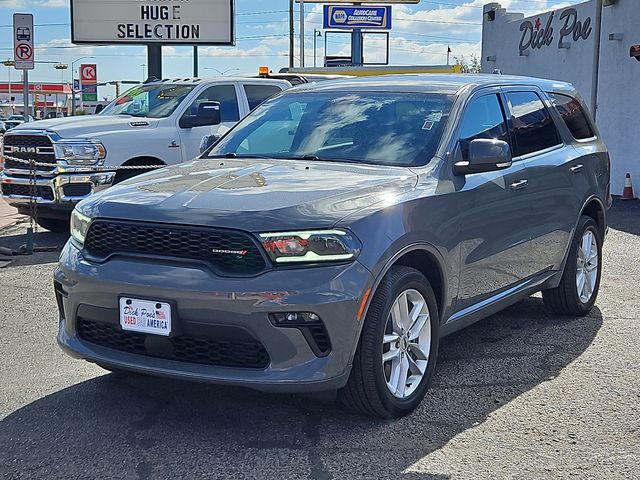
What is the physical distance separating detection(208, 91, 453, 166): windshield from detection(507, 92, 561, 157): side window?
0.79 metres

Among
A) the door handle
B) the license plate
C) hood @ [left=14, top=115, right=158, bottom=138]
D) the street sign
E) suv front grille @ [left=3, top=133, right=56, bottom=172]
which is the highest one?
the street sign

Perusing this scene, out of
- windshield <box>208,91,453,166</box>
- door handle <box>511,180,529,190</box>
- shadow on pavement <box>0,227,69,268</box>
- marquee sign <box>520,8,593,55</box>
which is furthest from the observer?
A: marquee sign <box>520,8,593,55</box>

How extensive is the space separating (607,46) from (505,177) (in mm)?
13178

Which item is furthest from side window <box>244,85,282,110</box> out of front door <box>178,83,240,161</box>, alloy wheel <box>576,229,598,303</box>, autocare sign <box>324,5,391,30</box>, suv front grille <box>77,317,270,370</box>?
autocare sign <box>324,5,391,30</box>

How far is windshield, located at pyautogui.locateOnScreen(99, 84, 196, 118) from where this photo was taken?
1116 cm

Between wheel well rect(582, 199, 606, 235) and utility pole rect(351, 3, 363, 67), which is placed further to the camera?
utility pole rect(351, 3, 363, 67)

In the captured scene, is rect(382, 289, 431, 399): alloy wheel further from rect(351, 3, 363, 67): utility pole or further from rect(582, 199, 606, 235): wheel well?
rect(351, 3, 363, 67): utility pole

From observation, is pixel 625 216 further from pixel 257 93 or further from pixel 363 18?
pixel 363 18

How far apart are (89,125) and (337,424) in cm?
698

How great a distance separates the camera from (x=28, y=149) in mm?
10344

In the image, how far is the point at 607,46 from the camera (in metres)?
17.3

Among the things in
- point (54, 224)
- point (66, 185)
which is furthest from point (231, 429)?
point (54, 224)

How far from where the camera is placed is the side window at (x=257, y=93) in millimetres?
11812

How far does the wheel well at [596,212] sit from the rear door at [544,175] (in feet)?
1.19
